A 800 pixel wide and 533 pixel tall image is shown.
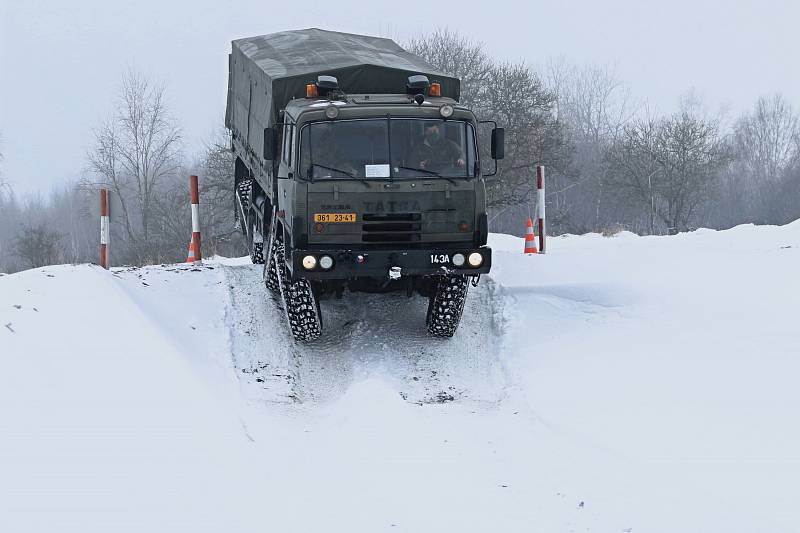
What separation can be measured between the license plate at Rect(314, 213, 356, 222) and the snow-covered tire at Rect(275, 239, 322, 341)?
79 cm

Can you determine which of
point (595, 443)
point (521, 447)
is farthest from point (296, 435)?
point (595, 443)

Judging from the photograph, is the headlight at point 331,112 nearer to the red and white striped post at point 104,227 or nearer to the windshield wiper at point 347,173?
the windshield wiper at point 347,173

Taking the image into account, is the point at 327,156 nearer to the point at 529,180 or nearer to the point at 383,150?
the point at 383,150

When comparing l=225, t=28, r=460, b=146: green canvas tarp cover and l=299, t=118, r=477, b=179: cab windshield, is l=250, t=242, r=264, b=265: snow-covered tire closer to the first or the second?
l=225, t=28, r=460, b=146: green canvas tarp cover

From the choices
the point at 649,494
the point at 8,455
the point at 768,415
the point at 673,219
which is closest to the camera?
the point at 8,455

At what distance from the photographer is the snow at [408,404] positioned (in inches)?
226

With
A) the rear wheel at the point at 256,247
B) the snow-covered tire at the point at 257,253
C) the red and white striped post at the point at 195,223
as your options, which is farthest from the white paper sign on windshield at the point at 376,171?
the red and white striped post at the point at 195,223

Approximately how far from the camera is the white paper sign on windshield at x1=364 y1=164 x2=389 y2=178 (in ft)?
32.2

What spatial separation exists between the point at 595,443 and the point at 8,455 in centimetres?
412

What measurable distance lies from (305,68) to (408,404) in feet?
16.4

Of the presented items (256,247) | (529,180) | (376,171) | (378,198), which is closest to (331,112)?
(376,171)

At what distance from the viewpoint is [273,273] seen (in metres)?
11.6

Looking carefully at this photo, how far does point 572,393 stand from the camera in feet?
27.8

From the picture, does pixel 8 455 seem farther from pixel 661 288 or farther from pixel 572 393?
pixel 661 288
